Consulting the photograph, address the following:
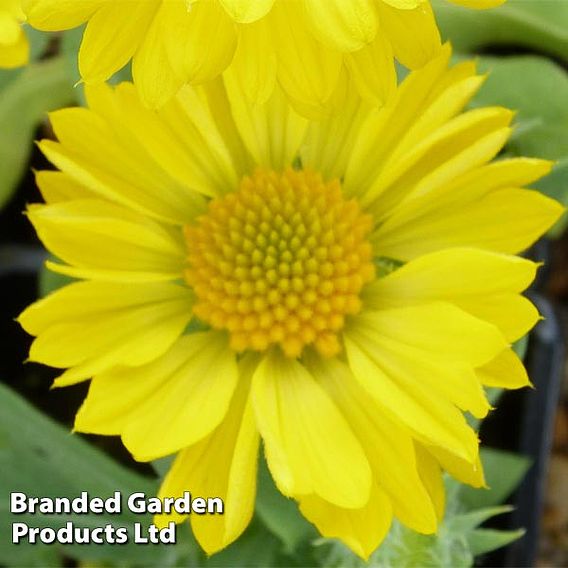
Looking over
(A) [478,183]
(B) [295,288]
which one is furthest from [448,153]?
(B) [295,288]

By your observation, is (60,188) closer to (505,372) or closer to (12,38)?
(12,38)

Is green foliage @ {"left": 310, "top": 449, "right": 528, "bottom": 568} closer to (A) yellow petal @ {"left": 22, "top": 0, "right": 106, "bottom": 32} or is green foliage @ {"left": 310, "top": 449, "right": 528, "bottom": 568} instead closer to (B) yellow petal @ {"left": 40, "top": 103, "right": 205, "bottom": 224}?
(B) yellow petal @ {"left": 40, "top": 103, "right": 205, "bottom": 224}

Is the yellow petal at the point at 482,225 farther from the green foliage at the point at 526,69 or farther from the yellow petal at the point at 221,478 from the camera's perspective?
the green foliage at the point at 526,69

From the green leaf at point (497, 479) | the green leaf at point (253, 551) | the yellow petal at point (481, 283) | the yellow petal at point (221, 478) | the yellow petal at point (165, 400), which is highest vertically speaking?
the yellow petal at point (481, 283)

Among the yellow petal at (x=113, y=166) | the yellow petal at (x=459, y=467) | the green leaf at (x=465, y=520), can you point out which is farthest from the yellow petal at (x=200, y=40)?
the green leaf at (x=465, y=520)

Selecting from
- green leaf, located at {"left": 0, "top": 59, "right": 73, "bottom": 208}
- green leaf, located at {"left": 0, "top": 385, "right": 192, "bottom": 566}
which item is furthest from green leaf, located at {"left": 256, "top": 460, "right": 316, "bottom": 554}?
green leaf, located at {"left": 0, "top": 59, "right": 73, "bottom": 208}

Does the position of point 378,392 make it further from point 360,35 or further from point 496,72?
point 496,72

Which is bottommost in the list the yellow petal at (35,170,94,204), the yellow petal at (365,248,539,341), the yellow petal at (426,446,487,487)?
the yellow petal at (426,446,487,487)

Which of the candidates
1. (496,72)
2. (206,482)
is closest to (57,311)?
(206,482)
